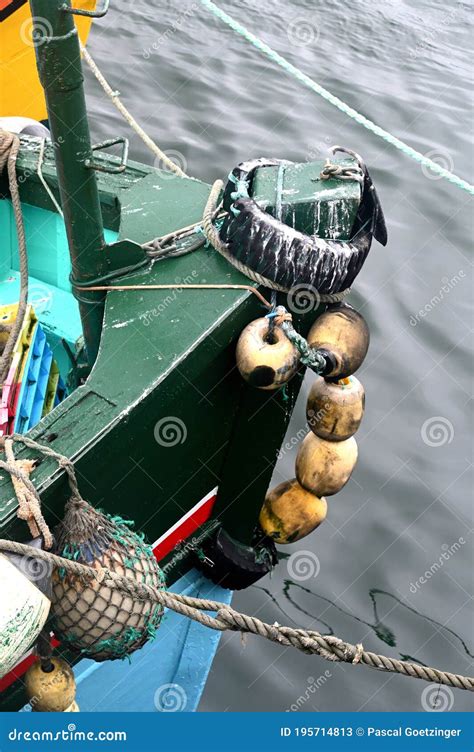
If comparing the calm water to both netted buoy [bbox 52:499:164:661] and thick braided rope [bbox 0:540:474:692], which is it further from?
thick braided rope [bbox 0:540:474:692]

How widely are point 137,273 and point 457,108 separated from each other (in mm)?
7550

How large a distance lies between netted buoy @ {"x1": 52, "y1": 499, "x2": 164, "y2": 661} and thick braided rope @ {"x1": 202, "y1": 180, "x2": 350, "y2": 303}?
0.96 metres

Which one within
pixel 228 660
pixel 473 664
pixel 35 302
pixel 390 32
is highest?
pixel 390 32

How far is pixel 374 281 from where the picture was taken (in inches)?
288

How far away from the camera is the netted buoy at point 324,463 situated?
344cm

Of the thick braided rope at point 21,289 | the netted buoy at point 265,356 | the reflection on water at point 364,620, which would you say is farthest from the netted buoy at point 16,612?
the reflection on water at point 364,620

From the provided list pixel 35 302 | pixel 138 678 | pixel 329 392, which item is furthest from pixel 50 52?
pixel 138 678

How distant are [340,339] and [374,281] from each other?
4.27 meters

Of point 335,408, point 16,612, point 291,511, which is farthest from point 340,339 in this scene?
point 16,612

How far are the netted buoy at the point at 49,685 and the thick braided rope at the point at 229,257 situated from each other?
4.74ft

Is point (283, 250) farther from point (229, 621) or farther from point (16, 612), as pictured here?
point (16, 612)

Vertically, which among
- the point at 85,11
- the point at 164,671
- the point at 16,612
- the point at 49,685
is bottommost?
the point at 164,671

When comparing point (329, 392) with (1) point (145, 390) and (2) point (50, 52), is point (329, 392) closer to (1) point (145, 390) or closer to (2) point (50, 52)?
(1) point (145, 390)

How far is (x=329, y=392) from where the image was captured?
3.32m
